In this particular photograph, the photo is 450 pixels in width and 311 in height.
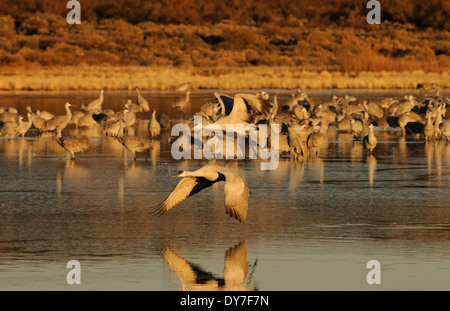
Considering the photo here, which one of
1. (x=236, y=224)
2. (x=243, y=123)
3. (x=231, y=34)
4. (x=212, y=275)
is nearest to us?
(x=212, y=275)

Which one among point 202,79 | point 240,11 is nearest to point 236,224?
point 202,79

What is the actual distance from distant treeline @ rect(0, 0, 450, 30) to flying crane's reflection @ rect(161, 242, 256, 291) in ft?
251

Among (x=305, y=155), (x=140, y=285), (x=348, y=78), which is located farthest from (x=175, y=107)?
(x=140, y=285)

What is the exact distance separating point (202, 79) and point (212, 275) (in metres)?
37.4

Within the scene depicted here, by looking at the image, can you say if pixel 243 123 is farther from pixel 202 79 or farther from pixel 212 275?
pixel 202 79

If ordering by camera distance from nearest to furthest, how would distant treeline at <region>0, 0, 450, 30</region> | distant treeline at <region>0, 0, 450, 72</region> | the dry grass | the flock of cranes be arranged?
1. the flock of cranes
2. the dry grass
3. distant treeline at <region>0, 0, 450, 72</region>
4. distant treeline at <region>0, 0, 450, 30</region>

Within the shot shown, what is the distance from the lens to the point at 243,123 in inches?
589

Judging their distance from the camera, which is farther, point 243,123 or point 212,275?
point 243,123

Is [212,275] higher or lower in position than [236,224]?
lower

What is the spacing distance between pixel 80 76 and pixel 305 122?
28668 mm

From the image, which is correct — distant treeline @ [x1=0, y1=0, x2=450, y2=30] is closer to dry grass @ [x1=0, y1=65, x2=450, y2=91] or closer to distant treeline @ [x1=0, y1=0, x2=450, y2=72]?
distant treeline @ [x1=0, y1=0, x2=450, y2=72]

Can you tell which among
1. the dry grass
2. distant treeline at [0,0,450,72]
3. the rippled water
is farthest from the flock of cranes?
distant treeline at [0,0,450,72]

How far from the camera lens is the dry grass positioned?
138 ft

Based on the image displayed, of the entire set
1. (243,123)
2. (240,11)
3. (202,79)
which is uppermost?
(240,11)
